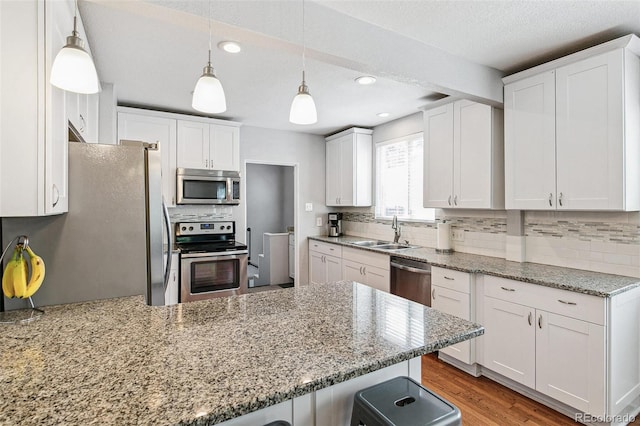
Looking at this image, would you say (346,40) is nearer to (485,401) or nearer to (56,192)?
(56,192)

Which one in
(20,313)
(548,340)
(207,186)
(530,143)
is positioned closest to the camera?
(20,313)

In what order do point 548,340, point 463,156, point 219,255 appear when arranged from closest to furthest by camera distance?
point 548,340 < point 463,156 < point 219,255

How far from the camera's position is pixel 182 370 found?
0.95 metres

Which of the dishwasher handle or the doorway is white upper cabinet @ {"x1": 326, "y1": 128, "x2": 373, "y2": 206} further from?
the dishwasher handle

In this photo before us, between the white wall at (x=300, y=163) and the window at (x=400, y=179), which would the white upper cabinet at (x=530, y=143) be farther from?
the white wall at (x=300, y=163)

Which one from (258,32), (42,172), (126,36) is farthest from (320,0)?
(42,172)

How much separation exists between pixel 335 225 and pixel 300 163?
1086 mm

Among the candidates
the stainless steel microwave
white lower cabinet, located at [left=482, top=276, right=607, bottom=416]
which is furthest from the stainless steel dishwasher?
the stainless steel microwave

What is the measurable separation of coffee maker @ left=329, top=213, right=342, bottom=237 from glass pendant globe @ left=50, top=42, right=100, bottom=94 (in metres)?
4.05

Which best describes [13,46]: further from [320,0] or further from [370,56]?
[370,56]

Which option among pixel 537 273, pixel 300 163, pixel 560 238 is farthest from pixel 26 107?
pixel 300 163

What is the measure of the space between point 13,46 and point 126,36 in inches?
47.0

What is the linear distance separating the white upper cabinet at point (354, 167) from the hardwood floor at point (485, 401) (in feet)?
7.82

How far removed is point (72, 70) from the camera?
3.47 ft
